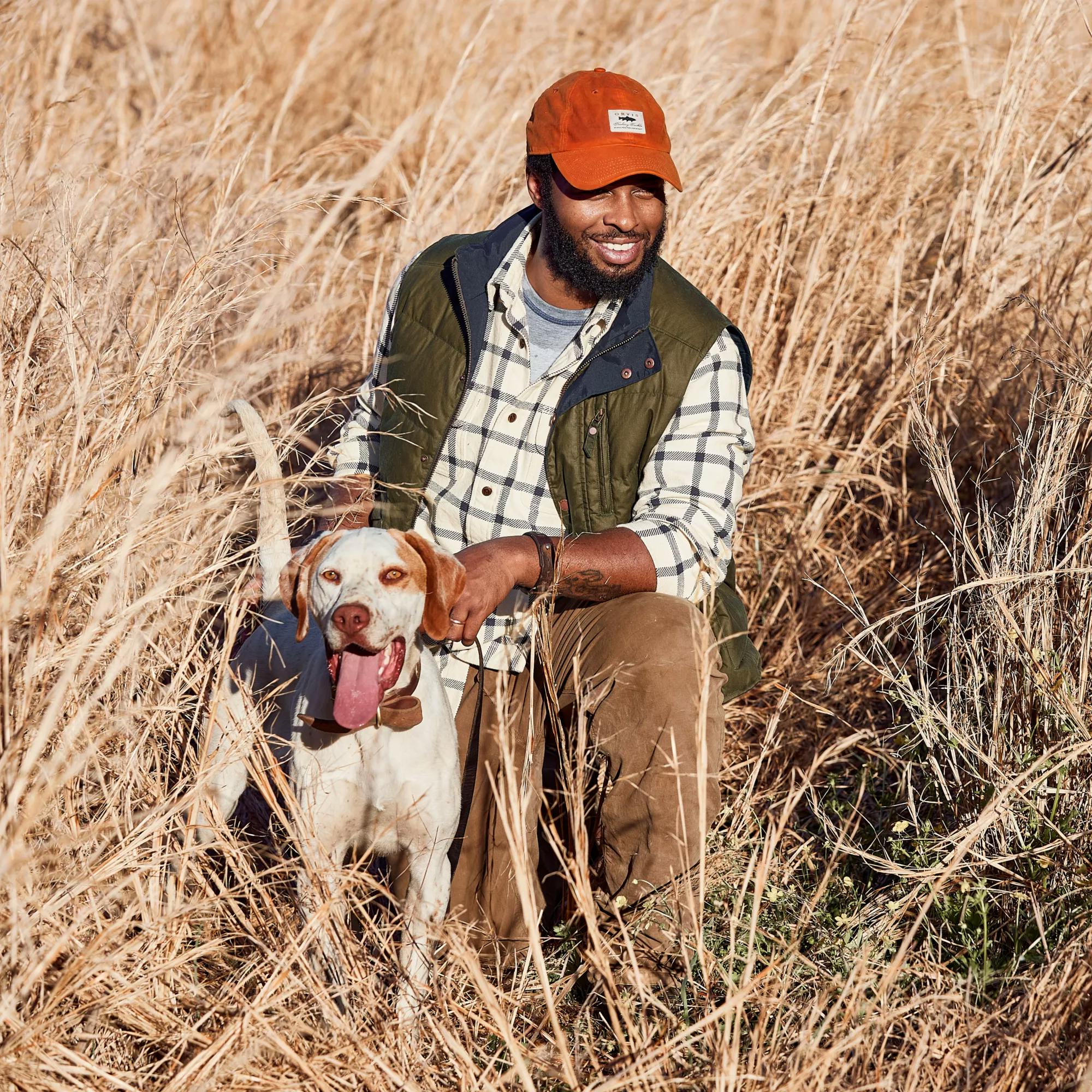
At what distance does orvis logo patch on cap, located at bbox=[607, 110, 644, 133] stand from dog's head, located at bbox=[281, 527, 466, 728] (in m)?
1.17

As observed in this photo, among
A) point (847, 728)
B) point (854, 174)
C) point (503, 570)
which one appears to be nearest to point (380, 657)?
point (503, 570)

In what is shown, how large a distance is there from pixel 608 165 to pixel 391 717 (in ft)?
4.56

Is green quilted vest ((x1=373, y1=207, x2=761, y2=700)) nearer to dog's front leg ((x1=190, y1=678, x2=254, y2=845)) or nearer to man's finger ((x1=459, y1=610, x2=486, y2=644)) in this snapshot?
man's finger ((x1=459, y1=610, x2=486, y2=644))

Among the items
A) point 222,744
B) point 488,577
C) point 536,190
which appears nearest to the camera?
point 222,744

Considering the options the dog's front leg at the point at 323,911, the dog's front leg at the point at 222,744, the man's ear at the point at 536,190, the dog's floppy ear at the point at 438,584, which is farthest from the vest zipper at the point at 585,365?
the dog's front leg at the point at 323,911

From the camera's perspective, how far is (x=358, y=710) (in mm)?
2492

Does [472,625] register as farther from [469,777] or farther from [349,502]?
[469,777]

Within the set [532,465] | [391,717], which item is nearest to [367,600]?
[391,717]

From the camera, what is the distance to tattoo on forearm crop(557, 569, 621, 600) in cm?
280

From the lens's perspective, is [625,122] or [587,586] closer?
[587,586]

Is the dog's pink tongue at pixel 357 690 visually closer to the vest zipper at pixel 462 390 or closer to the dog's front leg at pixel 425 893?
the dog's front leg at pixel 425 893

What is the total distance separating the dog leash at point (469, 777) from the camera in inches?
123

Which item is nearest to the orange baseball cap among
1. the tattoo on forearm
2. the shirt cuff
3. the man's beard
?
the man's beard

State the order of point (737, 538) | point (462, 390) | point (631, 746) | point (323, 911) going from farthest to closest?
point (737, 538) < point (462, 390) < point (631, 746) < point (323, 911)
